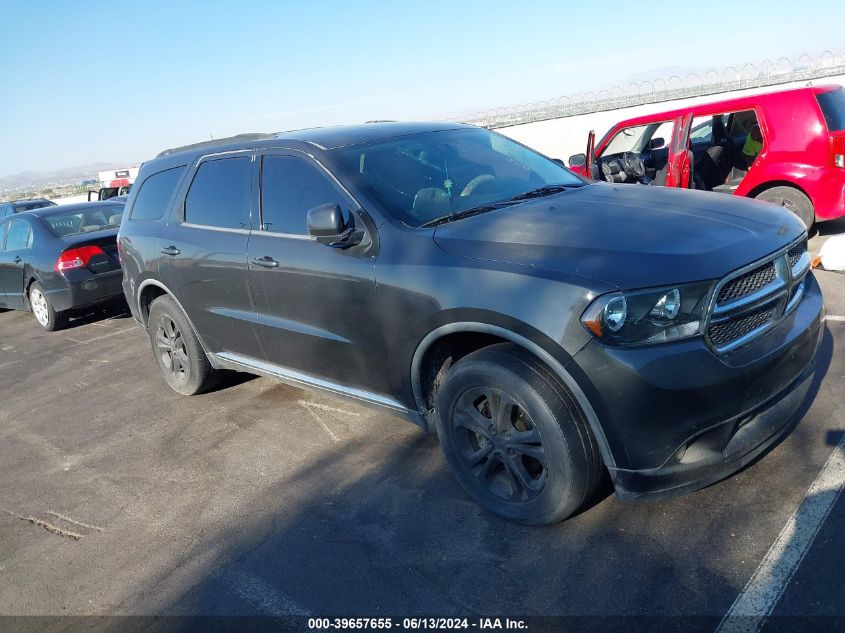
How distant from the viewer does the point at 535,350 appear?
2.80m

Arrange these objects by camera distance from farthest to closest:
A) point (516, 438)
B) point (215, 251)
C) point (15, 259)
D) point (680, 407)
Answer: point (15, 259)
point (215, 251)
point (516, 438)
point (680, 407)

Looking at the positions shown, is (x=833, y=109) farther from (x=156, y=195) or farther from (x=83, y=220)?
(x=83, y=220)

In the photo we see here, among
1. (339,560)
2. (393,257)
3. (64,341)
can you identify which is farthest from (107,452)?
(64,341)

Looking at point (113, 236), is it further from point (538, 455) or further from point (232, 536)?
point (538, 455)

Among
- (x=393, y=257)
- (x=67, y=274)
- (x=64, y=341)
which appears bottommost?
(x=64, y=341)

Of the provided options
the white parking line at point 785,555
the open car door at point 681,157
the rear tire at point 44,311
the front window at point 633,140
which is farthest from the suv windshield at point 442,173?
the rear tire at point 44,311

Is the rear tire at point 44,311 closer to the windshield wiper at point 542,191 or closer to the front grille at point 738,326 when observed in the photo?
the windshield wiper at point 542,191

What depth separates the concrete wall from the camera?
2061cm

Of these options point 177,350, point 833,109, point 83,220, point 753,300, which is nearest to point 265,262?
point 177,350

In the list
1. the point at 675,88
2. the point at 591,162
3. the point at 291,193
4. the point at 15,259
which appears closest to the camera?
the point at 291,193

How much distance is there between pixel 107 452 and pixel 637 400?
12.3 ft

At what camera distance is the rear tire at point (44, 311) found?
28.8 feet

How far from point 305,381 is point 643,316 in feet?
7.39

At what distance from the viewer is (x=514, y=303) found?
112 inches
